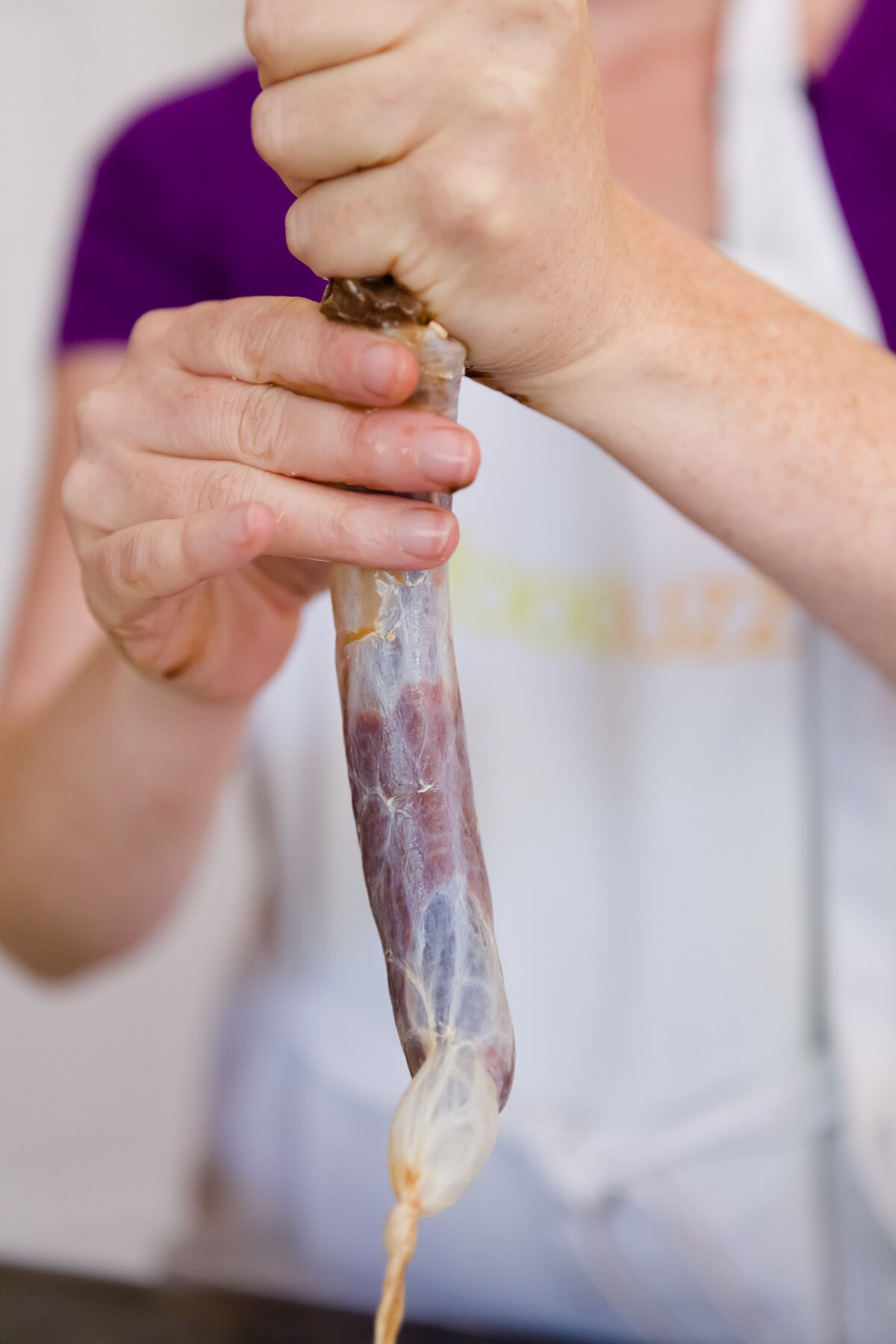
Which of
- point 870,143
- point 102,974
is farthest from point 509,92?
point 102,974

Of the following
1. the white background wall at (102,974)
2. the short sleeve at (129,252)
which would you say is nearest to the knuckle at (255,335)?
the short sleeve at (129,252)

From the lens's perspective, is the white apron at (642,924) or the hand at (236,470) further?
the white apron at (642,924)

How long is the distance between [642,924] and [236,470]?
1.61ft

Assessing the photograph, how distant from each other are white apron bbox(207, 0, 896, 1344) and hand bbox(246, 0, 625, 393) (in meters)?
0.41

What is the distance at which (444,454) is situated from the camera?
377 millimetres

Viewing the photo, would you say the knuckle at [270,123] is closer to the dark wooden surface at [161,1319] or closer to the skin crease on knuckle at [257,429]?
the skin crease on knuckle at [257,429]

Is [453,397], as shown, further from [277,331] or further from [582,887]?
[582,887]

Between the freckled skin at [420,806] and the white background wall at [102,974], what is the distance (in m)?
1.15

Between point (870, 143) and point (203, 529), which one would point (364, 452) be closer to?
point (203, 529)

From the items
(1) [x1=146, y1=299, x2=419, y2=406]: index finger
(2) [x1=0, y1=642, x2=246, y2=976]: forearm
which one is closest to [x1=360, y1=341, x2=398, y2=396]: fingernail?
(1) [x1=146, y1=299, x2=419, y2=406]: index finger

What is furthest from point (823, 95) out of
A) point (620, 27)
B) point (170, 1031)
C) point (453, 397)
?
point (170, 1031)

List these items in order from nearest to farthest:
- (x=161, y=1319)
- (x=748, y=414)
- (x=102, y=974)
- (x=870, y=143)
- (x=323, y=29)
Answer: (x=323, y=29), (x=748, y=414), (x=161, y=1319), (x=870, y=143), (x=102, y=974)

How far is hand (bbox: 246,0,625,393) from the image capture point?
35 centimetres

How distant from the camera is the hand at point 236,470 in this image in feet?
1.27
